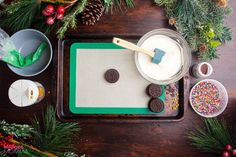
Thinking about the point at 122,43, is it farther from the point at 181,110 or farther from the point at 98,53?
the point at 181,110

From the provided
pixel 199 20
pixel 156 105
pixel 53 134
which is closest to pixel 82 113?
pixel 53 134

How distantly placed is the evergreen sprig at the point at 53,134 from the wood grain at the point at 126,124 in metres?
0.02

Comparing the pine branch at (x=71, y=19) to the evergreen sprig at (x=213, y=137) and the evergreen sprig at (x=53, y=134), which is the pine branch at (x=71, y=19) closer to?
the evergreen sprig at (x=53, y=134)

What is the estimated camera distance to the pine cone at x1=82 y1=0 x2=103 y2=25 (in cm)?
88

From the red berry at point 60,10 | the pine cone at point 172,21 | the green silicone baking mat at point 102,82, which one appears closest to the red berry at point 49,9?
the red berry at point 60,10

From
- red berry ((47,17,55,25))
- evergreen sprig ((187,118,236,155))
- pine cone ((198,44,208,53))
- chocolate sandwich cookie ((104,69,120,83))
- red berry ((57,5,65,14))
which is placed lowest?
evergreen sprig ((187,118,236,155))

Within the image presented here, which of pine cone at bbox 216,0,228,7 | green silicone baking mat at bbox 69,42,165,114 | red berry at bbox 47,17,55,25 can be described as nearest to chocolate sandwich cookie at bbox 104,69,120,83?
green silicone baking mat at bbox 69,42,165,114

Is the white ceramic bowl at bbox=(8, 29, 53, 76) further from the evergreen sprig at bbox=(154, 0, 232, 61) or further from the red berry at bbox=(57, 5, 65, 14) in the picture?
the evergreen sprig at bbox=(154, 0, 232, 61)

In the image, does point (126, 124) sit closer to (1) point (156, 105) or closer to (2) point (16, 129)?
(1) point (156, 105)

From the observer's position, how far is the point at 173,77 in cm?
91

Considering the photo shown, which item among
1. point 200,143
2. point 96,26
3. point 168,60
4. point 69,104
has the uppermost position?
point 96,26

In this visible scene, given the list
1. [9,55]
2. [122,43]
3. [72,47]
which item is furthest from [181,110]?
[9,55]

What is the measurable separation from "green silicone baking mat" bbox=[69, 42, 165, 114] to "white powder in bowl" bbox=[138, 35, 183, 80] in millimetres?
39

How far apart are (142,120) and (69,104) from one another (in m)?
0.23
